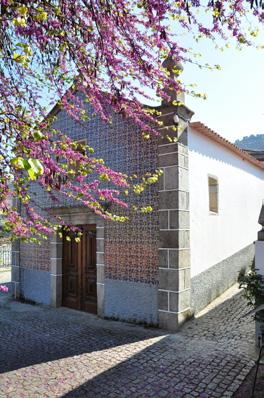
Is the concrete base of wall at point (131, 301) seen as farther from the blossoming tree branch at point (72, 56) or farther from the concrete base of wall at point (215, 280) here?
the blossoming tree branch at point (72, 56)

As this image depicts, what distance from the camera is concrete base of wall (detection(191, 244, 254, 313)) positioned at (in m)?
6.95

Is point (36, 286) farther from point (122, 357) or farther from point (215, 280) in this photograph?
point (215, 280)

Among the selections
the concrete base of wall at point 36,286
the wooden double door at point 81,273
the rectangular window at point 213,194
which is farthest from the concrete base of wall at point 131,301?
the rectangular window at point 213,194

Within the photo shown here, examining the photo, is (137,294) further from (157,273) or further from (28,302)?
(28,302)

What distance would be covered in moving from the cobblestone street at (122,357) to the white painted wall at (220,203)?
4.86 ft

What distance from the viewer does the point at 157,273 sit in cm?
651

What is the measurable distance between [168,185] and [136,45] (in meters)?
3.54

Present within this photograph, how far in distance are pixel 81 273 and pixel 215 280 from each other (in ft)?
11.5

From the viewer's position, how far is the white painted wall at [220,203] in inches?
281

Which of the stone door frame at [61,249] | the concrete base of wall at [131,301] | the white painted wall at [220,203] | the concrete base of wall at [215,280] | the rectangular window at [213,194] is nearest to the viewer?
the concrete base of wall at [131,301]

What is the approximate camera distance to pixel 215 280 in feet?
26.2

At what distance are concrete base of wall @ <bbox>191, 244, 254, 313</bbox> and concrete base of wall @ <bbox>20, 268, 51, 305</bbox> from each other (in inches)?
163

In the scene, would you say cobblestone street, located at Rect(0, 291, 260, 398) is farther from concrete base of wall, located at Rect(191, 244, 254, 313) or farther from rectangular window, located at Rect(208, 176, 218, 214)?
rectangular window, located at Rect(208, 176, 218, 214)

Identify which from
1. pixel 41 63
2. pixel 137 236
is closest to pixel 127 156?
pixel 137 236
